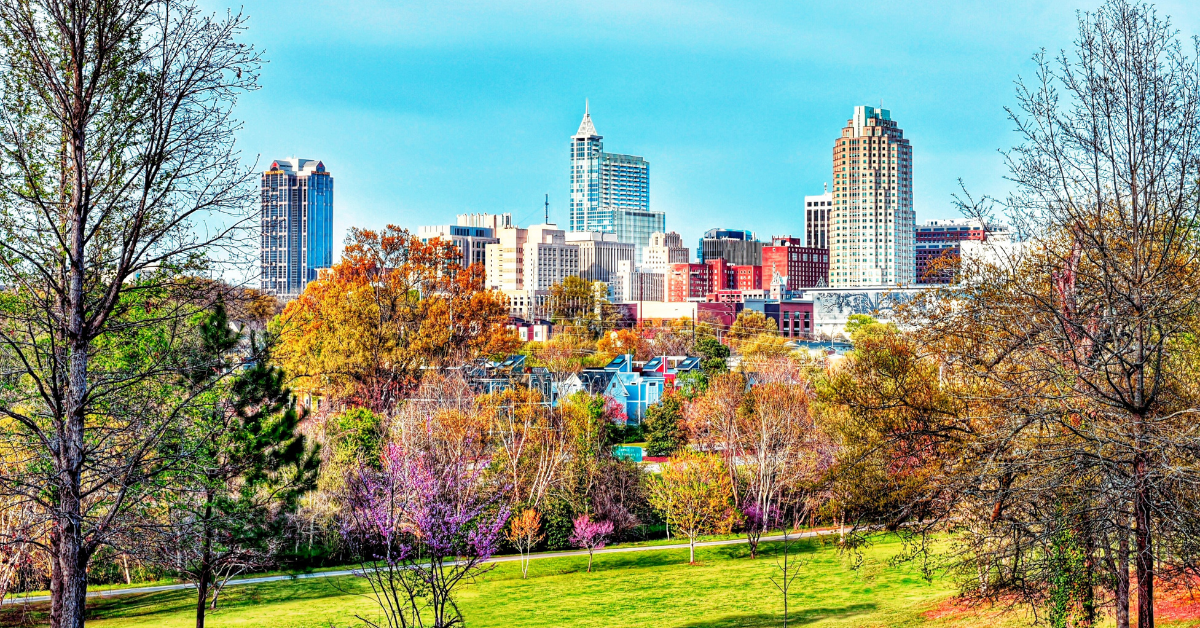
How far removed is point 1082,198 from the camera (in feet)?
41.0

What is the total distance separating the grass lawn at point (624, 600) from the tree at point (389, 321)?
13792 mm

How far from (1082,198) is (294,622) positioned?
→ 2302cm

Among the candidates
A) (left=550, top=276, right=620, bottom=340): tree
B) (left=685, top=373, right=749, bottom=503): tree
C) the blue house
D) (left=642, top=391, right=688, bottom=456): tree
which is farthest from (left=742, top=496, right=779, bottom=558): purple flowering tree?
(left=550, top=276, right=620, bottom=340): tree

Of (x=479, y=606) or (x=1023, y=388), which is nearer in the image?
(x=1023, y=388)

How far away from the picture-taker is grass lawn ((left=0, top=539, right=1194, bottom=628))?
87.9 feet

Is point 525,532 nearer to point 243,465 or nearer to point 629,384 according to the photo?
point 243,465

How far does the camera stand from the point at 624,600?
3167 centimetres

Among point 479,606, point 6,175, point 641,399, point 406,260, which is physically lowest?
point 479,606

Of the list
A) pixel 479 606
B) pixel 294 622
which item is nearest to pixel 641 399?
pixel 479 606

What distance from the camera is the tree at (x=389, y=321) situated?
47656 mm

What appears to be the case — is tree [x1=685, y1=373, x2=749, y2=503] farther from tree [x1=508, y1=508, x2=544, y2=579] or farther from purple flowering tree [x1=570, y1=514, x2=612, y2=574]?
tree [x1=508, y1=508, x2=544, y2=579]

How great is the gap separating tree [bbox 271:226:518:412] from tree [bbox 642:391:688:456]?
9130 mm

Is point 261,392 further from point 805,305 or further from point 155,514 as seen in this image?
point 805,305

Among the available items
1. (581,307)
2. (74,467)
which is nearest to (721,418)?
(74,467)
